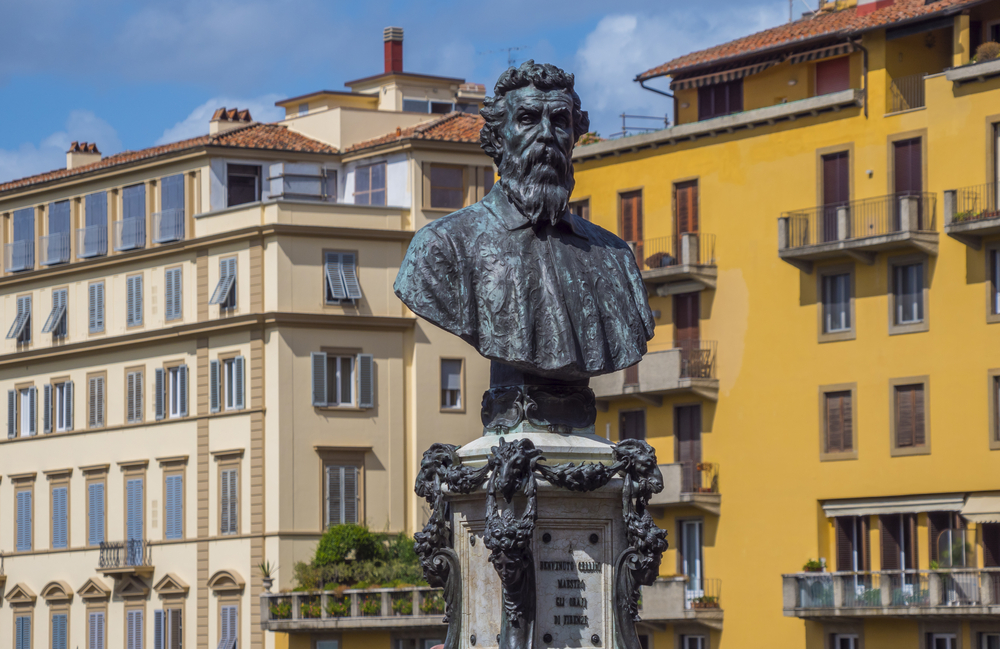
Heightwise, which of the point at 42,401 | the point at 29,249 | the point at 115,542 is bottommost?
the point at 115,542

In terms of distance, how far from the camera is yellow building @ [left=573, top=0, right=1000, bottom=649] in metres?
54.2

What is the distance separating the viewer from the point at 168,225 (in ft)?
256

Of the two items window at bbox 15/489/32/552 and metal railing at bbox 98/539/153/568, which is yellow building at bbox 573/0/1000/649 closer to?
metal railing at bbox 98/539/153/568

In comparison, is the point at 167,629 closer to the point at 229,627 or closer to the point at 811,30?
the point at 229,627

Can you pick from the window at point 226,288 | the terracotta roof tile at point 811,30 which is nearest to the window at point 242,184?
the window at point 226,288

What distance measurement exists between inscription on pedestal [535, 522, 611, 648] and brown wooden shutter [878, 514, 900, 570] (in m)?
39.5

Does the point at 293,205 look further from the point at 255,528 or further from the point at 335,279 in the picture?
the point at 255,528

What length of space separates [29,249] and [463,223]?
224ft

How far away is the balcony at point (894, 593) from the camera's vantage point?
51844 millimetres

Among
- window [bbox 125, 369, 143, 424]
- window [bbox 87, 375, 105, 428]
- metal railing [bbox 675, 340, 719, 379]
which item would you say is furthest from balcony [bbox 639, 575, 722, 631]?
window [bbox 87, 375, 105, 428]

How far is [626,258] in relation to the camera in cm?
1842

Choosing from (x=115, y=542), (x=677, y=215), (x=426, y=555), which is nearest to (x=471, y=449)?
(x=426, y=555)

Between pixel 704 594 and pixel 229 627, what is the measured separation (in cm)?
1941

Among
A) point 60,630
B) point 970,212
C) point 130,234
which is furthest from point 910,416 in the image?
point 60,630
